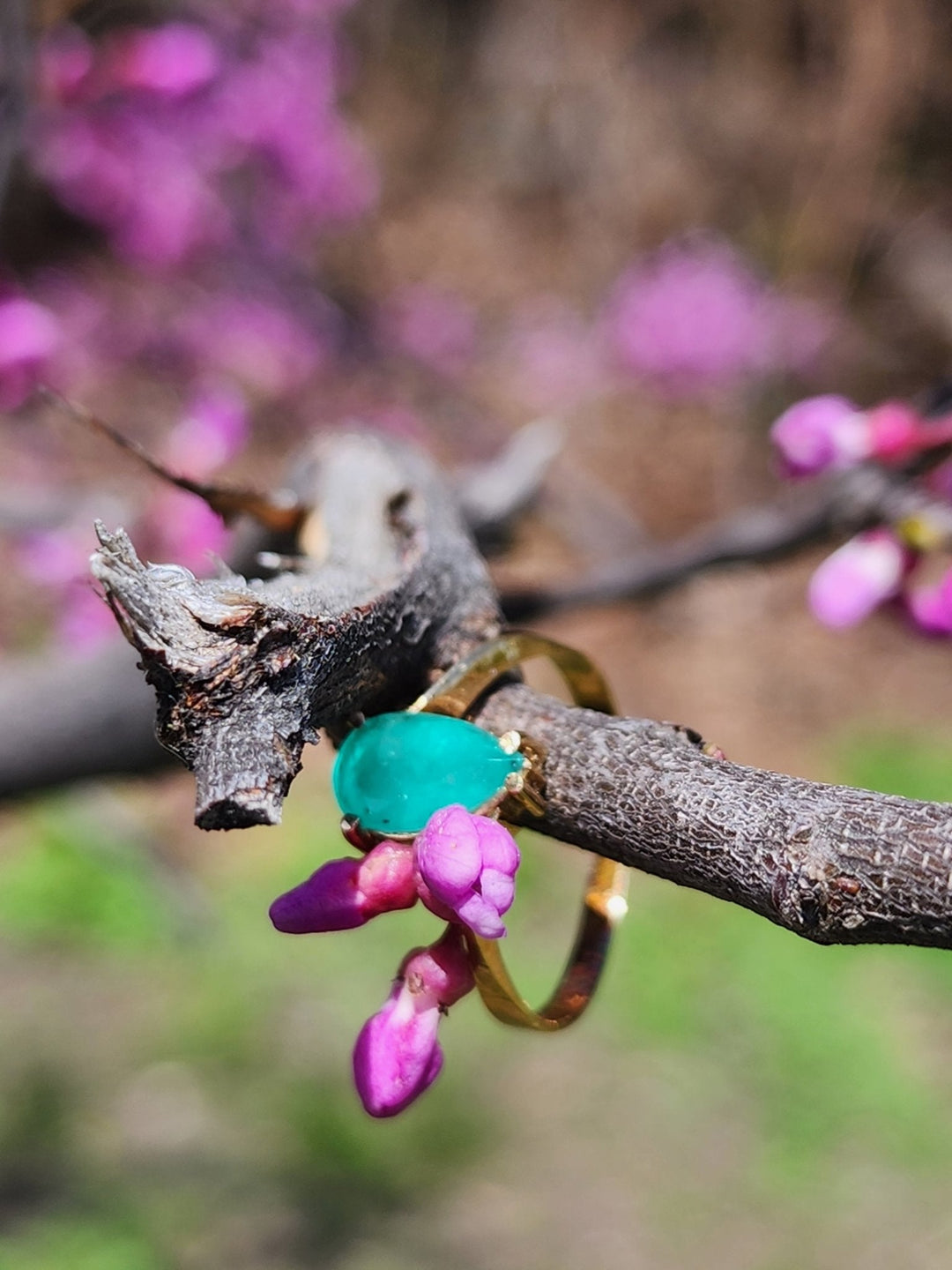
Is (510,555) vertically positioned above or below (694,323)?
below

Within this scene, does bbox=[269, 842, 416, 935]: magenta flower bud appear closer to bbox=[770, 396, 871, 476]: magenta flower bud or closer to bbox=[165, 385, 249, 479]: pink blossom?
bbox=[770, 396, 871, 476]: magenta flower bud

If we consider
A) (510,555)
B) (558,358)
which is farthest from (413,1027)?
(558,358)

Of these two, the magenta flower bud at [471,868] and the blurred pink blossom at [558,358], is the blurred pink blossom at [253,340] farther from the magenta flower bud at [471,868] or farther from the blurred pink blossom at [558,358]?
the magenta flower bud at [471,868]

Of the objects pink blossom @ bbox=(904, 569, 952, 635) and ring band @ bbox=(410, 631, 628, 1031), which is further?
pink blossom @ bbox=(904, 569, 952, 635)

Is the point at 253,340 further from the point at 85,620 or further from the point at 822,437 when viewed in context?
the point at 822,437

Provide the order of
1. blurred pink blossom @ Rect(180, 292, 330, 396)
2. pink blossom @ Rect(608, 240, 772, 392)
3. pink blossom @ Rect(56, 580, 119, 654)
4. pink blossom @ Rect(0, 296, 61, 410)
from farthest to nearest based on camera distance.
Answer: pink blossom @ Rect(608, 240, 772, 392)
blurred pink blossom @ Rect(180, 292, 330, 396)
pink blossom @ Rect(56, 580, 119, 654)
pink blossom @ Rect(0, 296, 61, 410)

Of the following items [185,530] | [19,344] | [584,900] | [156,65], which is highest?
[156,65]

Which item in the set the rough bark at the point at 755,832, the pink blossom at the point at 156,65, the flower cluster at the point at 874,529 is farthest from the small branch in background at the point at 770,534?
the pink blossom at the point at 156,65

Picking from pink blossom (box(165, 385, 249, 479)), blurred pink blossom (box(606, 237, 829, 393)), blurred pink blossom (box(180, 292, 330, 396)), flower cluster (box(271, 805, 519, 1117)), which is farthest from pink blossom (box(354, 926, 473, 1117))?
blurred pink blossom (box(606, 237, 829, 393))
